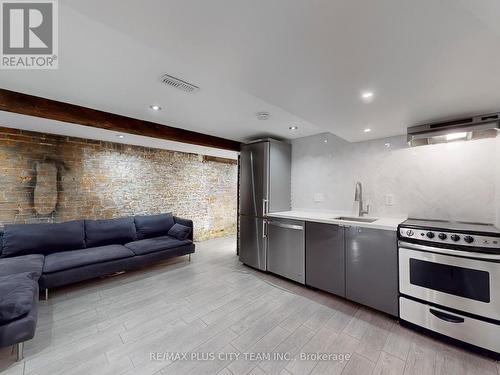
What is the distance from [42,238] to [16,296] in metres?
1.64

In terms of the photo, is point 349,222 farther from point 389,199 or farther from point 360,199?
point 389,199

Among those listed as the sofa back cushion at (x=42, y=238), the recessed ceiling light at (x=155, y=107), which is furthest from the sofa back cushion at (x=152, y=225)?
the recessed ceiling light at (x=155, y=107)

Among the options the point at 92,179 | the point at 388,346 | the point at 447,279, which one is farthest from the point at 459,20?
the point at 92,179

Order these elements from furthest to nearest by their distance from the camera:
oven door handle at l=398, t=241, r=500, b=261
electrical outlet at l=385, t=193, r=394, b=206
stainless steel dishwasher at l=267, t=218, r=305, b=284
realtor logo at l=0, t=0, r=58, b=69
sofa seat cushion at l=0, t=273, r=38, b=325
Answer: stainless steel dishwasher at l=267, t=218, r=305, b=284 → electrical outlet at l=385, t=193, r=394, b=206 → oven door handle at l=398, t=241, r=500, b=261 → sofa seat cushion at l=0, t=273, r=38, b=325 → realtor logo at l=0, t=0, r=58, b=69

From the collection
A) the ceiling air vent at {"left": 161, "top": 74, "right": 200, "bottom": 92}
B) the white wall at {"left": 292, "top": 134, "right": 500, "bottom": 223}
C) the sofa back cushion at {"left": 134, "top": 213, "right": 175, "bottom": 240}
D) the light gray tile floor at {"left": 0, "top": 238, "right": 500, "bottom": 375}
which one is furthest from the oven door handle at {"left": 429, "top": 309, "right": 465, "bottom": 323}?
the sofa back cushion at {"left": 134, "top": 213, "right": 175, "bottom": 240}

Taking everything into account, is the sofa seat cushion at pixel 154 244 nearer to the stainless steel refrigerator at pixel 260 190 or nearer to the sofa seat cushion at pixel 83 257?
the sofa seat cushion at pixel 83 257

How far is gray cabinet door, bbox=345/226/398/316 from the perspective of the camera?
2.10 metres

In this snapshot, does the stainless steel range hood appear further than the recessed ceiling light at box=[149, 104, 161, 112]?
No

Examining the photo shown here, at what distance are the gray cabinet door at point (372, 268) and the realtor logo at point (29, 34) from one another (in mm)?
3039

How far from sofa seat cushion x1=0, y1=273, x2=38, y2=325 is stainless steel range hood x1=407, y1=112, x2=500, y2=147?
4014 mm

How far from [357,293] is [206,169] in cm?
440

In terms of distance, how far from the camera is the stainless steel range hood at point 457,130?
1894 mm

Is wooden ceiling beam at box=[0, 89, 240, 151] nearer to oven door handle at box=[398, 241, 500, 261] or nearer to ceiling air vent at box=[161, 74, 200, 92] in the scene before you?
ceiling air vent at box=[161, 74, 200, 92]

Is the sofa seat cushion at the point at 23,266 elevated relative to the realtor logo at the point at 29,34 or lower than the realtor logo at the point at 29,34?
lower
